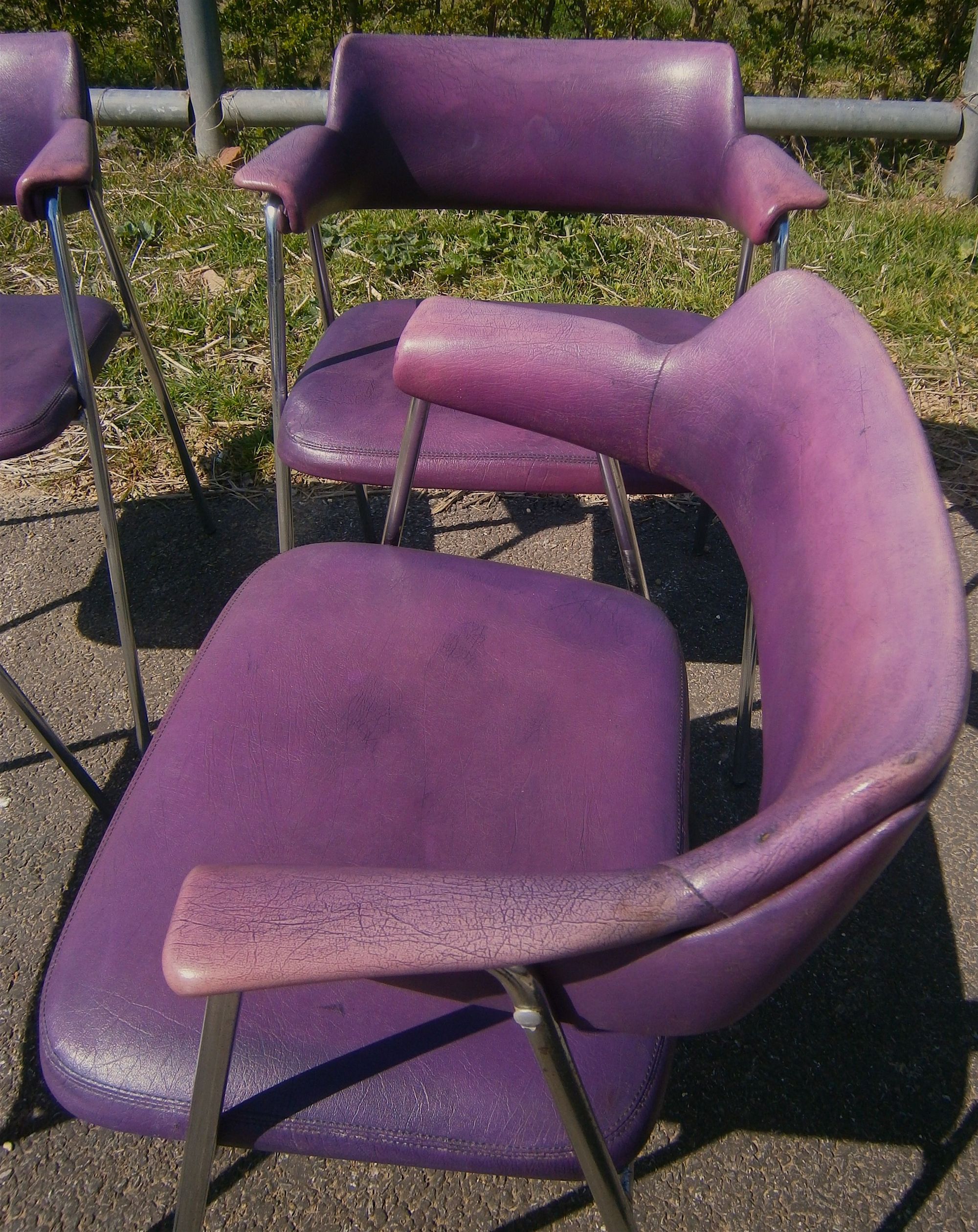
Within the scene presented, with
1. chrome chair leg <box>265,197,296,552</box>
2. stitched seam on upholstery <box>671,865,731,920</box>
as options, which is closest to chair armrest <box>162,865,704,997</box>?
stitched seam on upholstery <box>671,865,731,920</box>

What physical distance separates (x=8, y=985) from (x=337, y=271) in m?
2.39

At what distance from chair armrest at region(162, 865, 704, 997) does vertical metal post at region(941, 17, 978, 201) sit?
3.65 m

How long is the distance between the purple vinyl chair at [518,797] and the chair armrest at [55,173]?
68 centimetres

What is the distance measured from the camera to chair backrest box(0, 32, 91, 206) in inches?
68.9

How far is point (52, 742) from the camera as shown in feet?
5.17

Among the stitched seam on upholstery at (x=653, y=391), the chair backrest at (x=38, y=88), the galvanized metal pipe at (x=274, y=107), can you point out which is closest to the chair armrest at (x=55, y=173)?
the chair backrest at (x=38, y=88)

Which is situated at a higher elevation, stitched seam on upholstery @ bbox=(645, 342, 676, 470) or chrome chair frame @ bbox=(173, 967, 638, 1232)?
stitched seam on upholstery @ bbox=(645, 342, 676, 470)

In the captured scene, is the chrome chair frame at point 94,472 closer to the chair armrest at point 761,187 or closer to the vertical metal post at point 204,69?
the chair armrest at point 761,187

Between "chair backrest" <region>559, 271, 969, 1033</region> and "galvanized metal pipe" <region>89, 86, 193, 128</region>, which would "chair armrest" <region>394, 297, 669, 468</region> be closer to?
"chair backrest" <region>559, 271, 969, 1033</region>

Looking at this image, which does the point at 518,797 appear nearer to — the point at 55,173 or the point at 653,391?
the point at 653,391

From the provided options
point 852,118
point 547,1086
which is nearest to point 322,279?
point 547,1086

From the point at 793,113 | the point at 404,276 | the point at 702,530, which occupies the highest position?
the point at 793,113

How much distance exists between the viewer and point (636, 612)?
123cm

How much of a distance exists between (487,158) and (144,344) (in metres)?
0.76
